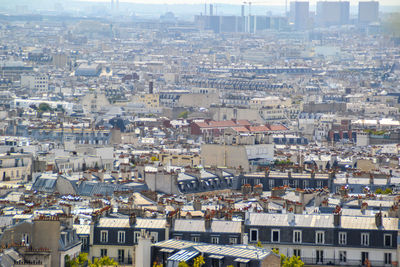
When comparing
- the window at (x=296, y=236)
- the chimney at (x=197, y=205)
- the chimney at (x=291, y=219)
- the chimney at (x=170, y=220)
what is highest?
the chimney at (x=170, y=220)

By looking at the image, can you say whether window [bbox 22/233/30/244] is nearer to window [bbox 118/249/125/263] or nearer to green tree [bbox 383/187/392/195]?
window [bbox 118/249/125/263]

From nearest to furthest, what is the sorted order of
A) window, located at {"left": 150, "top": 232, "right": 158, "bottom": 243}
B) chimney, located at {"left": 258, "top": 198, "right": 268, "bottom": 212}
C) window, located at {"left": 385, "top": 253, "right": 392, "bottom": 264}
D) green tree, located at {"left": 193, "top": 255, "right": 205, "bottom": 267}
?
1. green tree, located at {"left": 193, "top": 255, "right": 205, "bottom": 267}
2. window, located at {"left": 150, "top": 232, "right": 158, "bottom": 243}
3. window, located at {"left": 385, "top": 253, "right": 392, "bottom": 264}
4. chimney, located at {"left": 258, "top": 198, "right": 268, "bottom": 212}

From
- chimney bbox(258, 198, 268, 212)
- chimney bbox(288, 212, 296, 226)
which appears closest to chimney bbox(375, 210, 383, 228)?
chimney bbox(288, 212, 296, 226)

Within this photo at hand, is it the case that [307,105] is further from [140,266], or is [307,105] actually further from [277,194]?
[140,266]

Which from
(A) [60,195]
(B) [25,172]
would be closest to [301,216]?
(A) [60,195]

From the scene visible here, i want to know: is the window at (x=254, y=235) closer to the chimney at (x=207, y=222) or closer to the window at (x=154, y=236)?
the chimney at (x=207, y=222)

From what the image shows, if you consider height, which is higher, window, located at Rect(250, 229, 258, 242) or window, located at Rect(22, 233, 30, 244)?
window, located at Rect(22, 233, 30, 244)

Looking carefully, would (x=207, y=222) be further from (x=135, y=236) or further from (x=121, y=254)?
(x=121, y=254)

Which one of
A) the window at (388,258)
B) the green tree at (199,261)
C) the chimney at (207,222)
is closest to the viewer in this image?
the green tree at (199,261)

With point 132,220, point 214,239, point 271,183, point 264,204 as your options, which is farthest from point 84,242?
point 271,183

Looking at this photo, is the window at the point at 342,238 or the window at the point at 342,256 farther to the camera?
the window at the point at 342,238

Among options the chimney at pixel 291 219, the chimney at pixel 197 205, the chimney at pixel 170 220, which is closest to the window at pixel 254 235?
the chimney at pixel 291 219
